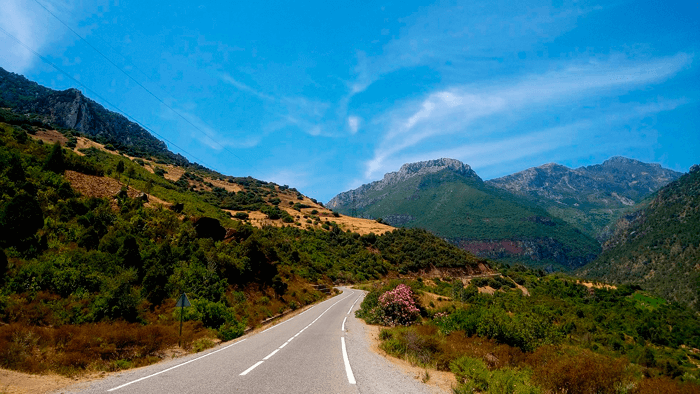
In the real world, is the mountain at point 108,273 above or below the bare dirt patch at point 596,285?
above

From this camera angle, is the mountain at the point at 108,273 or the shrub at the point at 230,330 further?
the shrub at the point at 230,330

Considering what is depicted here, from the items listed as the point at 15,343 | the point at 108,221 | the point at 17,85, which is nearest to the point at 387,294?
the point at 15,343

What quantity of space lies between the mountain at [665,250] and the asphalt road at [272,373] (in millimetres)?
103043

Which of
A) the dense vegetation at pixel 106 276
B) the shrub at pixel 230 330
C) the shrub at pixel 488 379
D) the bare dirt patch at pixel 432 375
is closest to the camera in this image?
the shrub at pixel 488 379

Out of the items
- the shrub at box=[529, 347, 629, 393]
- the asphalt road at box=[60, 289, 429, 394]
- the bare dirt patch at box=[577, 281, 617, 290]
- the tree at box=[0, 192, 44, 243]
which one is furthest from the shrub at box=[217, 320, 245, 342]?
the bare dirt patch at box=[577, 281, 617, 290]

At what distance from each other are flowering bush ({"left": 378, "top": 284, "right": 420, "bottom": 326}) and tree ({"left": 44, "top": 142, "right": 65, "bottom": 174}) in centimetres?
3063

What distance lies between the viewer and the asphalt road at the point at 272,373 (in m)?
6.88

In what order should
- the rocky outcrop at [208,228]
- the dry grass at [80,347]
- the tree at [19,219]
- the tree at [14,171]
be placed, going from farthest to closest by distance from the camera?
1. the rocky outcrop at [208,228]
2. the tree at [14,171]
3. the tree at [19,219]
4. the dry grass at [80,347]

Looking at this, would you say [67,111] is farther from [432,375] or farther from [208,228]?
[432,375]

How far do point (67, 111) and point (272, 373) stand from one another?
15787 centimetres

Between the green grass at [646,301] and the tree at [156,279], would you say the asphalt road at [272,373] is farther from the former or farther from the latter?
the green grass at [646,301]

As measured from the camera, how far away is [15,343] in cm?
827

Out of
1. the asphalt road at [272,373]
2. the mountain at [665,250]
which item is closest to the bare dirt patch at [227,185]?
the asphalt road at [272,373]

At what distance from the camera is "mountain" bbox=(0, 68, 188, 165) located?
362 feet
